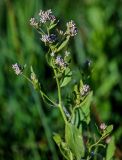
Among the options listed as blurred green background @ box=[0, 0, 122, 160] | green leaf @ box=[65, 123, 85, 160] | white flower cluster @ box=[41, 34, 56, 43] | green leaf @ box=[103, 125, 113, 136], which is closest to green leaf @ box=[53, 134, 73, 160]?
green leaf @ box=[65, 123, 85, 160]

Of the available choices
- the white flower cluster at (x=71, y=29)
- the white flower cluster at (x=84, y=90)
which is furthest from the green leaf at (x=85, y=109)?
the white flower cluster at (x=71, y=29)

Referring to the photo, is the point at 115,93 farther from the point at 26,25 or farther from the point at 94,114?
the point at 26,25

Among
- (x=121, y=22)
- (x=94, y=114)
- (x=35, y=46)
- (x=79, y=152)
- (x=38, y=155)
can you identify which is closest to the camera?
(x=79, y=152)

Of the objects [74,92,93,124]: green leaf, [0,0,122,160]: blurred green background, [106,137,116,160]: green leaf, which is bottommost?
[106,137,116,160]: green leaf

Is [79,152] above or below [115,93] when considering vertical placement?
below

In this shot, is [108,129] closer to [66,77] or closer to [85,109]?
[85,109]

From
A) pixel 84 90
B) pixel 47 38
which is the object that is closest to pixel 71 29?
pixel 47 38

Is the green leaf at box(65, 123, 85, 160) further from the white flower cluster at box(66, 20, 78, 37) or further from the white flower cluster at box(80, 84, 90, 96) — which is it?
the white flower cluster at box(66, 20, 78, 37)

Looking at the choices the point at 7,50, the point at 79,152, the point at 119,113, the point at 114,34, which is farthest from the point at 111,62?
the point at 79,152

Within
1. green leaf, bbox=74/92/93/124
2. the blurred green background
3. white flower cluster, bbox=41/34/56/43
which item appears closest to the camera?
white flower cluster, bbox=41/34/56/43
